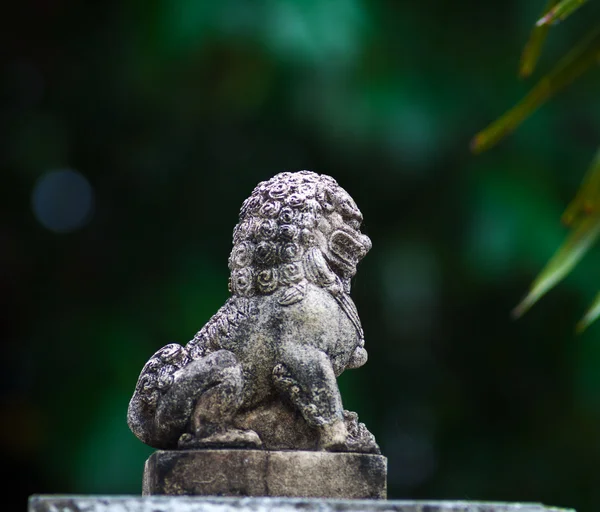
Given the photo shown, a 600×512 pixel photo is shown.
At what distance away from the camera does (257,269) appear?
3924mm

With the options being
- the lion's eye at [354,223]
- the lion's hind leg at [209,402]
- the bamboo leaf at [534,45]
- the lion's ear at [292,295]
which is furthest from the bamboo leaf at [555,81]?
the lion's hind leg at [209,402]

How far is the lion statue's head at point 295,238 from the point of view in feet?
12.8

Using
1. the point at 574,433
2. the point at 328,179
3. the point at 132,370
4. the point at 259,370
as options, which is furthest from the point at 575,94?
the point at 259,370

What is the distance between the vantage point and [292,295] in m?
3.83

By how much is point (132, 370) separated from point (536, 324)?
2.64 m

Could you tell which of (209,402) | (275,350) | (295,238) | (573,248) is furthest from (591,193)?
(209,402)

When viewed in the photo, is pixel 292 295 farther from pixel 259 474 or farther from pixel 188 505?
pixel 188 505

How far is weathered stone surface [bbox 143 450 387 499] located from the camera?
361 cm

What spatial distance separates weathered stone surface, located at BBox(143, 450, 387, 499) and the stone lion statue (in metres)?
0.05

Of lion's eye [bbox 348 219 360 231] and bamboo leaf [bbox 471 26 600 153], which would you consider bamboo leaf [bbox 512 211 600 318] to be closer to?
bamboo leaf [bbox 471 26 600 153]

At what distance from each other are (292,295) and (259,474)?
1.88 ft

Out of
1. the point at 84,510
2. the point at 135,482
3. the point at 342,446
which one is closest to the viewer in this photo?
the point at 84,510

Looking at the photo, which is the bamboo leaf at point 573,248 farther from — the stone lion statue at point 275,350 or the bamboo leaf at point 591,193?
the stone lion statue at point 275,350

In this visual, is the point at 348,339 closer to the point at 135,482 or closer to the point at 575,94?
the point at 135,482
